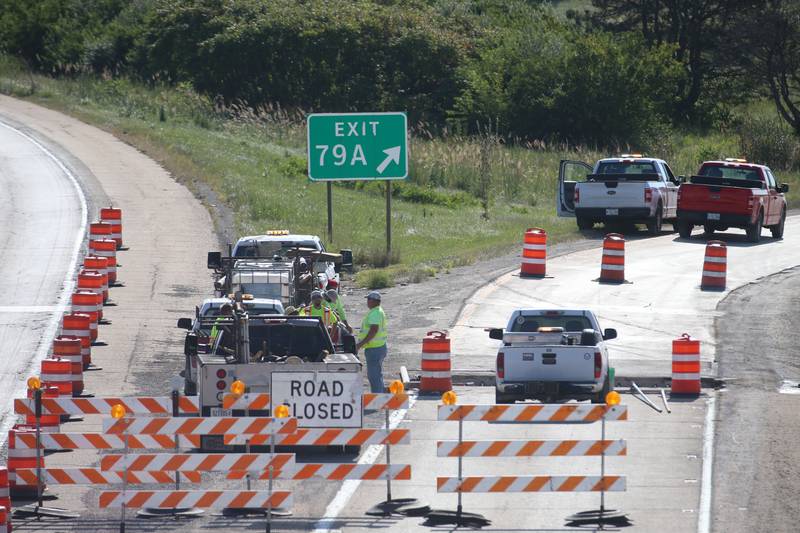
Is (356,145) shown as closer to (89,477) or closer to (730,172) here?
(730,172)

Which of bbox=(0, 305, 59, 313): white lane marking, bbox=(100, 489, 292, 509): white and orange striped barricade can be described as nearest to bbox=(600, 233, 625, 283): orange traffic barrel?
bbox=(0, 305, 59, 313): white lane marking

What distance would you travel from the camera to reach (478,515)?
43.3 ft

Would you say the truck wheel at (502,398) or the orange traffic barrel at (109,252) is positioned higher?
the orange traffic barrel at (109,252)

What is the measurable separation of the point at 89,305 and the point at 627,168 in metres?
17.8

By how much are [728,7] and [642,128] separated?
10.6 meters

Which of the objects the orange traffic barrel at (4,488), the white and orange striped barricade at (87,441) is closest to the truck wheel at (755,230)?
the white and orange striped barricade at (87,441)

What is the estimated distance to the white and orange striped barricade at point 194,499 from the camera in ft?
41.6

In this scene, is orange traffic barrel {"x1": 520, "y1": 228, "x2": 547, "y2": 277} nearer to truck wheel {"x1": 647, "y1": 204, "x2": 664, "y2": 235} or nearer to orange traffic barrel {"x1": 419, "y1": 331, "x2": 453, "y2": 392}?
truck wheel {"x1": 647, "y1": 204, "x2": 664, "y2": 235}

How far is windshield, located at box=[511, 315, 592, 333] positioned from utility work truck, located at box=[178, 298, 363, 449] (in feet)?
7.84

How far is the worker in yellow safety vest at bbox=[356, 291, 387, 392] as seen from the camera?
18812mm

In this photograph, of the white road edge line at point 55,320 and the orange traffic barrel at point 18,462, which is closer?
the orange traffic barrel at point 18,462

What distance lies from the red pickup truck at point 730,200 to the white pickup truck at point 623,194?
0.71m

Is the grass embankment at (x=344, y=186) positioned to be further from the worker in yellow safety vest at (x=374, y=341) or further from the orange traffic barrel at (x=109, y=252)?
the worker in yellow safety vest at (x=374, y=341)

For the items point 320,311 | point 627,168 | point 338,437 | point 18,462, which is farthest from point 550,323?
point 627,168
